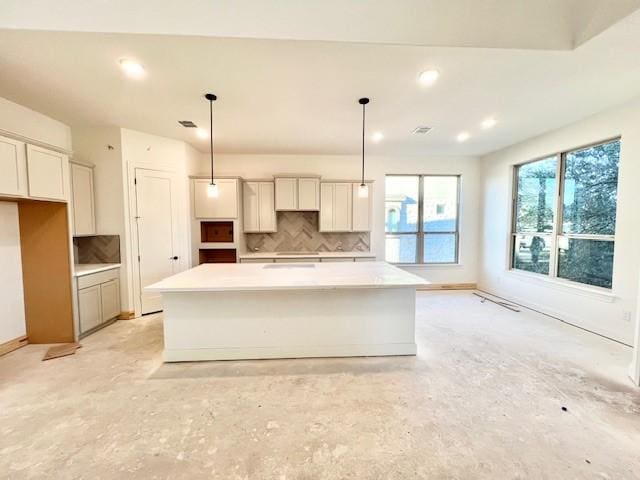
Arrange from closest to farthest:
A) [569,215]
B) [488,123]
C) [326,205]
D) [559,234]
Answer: [488,123] < [569,215] < [559,234] < [326,205]

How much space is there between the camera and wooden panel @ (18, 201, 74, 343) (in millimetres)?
3020

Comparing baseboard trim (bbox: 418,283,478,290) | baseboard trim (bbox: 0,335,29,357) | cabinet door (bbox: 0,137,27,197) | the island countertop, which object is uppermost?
cabinet door (bbox: 0,137,27,197)

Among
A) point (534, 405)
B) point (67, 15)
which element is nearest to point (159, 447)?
point (534, 405)

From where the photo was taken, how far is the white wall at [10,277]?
2875 millimetres

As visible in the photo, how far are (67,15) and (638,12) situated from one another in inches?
145

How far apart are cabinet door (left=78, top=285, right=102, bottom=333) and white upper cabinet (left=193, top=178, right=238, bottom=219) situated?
1.75 m

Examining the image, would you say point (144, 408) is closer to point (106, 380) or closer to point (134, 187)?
point (106, 380)

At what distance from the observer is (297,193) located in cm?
479

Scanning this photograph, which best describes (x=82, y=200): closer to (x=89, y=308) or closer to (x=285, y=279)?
(x=89, y=308)

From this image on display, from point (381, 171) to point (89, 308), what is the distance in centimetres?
500

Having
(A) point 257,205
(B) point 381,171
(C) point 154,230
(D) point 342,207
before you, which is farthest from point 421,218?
(C) point 154,230

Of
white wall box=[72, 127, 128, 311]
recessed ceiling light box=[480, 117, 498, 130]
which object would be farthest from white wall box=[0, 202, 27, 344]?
recessed ceiling light box=[480, 117, 498, 130]

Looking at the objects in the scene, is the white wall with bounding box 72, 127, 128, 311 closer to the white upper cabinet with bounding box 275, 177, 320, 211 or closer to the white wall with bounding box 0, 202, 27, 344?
the white wall with bounding box 0, 202, 27, 344

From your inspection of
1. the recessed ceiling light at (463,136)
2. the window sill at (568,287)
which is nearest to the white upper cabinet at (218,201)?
the recessed ceiling light at (463,136)
